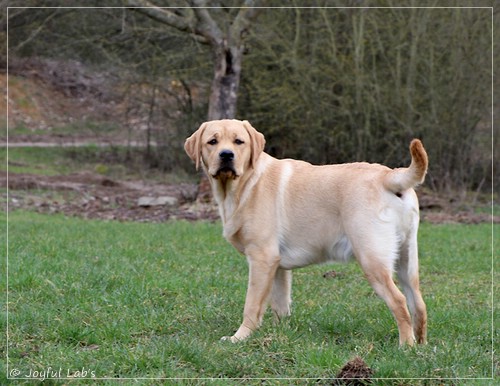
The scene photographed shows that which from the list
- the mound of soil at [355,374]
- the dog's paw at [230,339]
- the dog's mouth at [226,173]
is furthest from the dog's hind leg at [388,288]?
the dog's mouth at [226,173]

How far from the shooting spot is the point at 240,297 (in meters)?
7.55

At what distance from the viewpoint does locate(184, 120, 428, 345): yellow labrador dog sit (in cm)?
581

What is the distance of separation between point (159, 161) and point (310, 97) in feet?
22.5

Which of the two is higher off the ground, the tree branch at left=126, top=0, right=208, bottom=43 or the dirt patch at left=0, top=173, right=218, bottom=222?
the tree branch at left=126, top=0, right=208, bottom=43

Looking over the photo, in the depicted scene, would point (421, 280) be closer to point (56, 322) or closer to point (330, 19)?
point (56, 322)

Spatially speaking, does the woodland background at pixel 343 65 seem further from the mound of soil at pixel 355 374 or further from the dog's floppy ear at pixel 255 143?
the mound of soil at pixel 355 374

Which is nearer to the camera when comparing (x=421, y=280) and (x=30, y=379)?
(x=30, y=379)

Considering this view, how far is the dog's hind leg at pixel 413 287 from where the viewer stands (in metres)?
5.96

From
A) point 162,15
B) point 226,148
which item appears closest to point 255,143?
point 226,148

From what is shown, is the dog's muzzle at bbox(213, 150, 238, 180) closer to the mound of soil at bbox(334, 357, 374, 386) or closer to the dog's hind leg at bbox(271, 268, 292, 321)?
the dog's hind leg at bbox(271, 268, 292, 321)

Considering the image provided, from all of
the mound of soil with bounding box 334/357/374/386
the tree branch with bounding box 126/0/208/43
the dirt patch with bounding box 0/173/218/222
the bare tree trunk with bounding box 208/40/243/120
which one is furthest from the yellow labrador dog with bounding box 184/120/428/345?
the bare tree trunk with bounding box 208/40/243/120

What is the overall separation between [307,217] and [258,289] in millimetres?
655

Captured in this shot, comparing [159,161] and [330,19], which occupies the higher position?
[330,19]

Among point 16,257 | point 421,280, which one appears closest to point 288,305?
point 421,280
